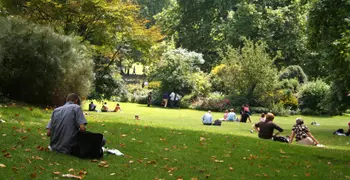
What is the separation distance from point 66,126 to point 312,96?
3526 cm

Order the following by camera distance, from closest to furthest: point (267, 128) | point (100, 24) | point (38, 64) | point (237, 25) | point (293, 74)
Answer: point (267, 128), point (38, 64), point (100, 24), point (293, 74), point (237, 25)

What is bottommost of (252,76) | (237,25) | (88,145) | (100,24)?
(88,145)

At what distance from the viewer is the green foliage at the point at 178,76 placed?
44.4m

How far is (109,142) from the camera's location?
38.4 ft

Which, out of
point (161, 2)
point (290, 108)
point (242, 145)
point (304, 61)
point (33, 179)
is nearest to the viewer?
point (33, 179)

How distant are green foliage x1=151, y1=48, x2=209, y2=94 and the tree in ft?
12.1

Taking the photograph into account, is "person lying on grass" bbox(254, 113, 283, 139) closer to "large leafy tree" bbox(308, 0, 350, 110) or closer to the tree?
"large leafy tree" bbox(308, 0, 350, 110)

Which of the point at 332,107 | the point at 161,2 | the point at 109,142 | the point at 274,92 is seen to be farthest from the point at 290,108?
the point at 161,2

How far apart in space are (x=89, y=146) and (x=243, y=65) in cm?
3357

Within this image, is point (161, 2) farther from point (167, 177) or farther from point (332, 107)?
point (167, 177)

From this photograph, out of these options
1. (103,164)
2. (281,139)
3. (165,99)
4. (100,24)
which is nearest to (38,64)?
(100,24)

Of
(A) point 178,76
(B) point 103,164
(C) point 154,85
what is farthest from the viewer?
(C) point 154,85

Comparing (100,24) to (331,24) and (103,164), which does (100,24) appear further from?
(103,164)

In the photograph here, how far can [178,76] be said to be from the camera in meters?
44.3
